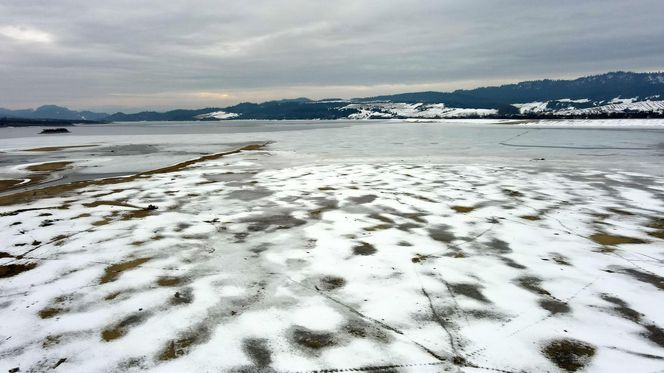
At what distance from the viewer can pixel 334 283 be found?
7148mm

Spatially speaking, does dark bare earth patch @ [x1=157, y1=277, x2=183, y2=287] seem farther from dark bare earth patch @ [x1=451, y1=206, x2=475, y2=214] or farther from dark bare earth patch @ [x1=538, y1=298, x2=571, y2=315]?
dark bare earth patch @ [x1=451, y1=206, x2=475, y2=214]

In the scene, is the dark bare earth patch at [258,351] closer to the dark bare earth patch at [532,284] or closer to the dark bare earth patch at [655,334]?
the dark bare earth patch at [532,284]

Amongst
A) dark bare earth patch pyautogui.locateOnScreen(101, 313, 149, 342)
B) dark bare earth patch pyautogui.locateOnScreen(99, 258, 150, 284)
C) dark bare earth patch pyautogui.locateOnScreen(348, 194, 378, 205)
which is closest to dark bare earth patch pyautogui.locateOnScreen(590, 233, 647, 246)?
dark bare earth patch pyautogui.locateOnScreen(348, 194, 378, 205)

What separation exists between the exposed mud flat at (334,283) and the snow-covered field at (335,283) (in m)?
0.03

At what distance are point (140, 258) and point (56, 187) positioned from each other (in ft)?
39.4

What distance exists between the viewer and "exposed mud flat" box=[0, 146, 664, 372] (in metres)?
5.04

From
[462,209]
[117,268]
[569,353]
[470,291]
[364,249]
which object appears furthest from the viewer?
[462,209]

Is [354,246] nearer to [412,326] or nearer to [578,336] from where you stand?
[412,326]

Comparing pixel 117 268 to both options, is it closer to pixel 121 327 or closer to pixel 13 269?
pixel 13 269

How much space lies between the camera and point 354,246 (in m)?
9.07

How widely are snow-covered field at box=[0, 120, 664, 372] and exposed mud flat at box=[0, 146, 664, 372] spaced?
33 millimetres

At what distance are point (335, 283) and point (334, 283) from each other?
0.02 metres

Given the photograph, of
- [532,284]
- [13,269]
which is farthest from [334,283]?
[13,269]

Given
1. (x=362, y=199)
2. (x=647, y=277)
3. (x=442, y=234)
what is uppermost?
(x=362, y=199)
